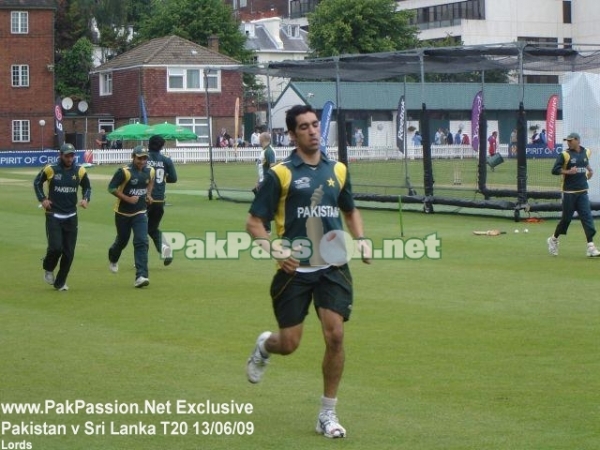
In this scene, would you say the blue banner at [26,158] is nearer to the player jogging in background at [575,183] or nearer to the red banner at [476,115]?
the red banner at [476,115]

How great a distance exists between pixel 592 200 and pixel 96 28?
8361cm

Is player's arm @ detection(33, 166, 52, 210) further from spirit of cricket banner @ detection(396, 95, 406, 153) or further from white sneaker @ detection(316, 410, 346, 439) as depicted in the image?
spirit of cricket banner @ detection(396, 95, 406, 153)

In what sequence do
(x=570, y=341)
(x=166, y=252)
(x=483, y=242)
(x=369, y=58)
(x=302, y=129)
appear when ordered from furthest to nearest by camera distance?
(x=369, y=58) < (x=483, y=242) < (x=166, y=252) < (x=570, y=341) < (x=302, y=129)

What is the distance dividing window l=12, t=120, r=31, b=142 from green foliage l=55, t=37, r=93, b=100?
34.2 ft

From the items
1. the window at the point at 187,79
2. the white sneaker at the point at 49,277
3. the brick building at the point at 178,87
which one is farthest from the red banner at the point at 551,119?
the window at the point at 187,79

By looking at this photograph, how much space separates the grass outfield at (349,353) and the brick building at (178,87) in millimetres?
57417

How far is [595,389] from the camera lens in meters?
9.74

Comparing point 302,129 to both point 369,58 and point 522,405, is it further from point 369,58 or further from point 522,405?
point 369,58

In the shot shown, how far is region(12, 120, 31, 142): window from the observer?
78500mm

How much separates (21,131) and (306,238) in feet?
238

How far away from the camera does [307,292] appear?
854 cm

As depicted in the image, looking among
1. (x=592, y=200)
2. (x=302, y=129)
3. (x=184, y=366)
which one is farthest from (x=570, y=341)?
(x=592, y=200)

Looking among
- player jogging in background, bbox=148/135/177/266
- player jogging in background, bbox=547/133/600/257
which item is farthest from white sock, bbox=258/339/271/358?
player jogging in background, bbox=547/133/600/257

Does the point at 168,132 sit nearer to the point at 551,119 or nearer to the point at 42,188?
the point at 551,119
